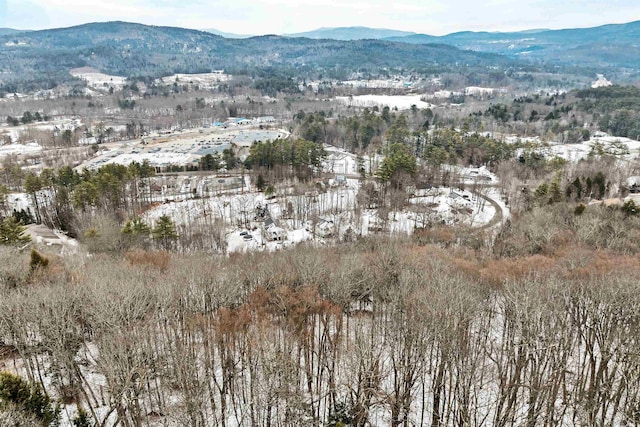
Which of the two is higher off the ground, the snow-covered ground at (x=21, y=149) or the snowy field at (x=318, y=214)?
the snow-covered ground at (x=21, y=149)

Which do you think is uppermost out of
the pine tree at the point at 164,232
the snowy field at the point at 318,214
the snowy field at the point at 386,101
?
the snowy field at the point at 386,101

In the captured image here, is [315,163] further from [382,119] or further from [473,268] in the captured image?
[473,268]

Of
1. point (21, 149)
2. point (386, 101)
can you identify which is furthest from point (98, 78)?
point (386, 101)

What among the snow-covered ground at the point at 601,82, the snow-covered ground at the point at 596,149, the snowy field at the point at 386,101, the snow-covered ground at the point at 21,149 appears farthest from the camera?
the snow-covered ground at the point at 601,82

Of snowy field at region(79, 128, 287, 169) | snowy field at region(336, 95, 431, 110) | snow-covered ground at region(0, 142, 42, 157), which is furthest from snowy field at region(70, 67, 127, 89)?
snowy field at region(336, 95, 431, 110)

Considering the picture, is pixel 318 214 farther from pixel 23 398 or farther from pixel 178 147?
pixel 178 147

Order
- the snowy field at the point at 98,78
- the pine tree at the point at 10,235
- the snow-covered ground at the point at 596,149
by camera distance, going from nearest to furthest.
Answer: the pine tree at the point at 10,235 → the snow-covered ground at the point at 596,149 → the snowy field at the point at 98,78

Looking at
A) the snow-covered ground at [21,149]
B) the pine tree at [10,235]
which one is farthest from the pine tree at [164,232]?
the snow-covered ground at [21,149]

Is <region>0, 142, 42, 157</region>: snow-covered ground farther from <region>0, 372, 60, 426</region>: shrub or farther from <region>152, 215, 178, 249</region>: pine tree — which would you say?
<region>0, 372, 60, 426</region>: shrub

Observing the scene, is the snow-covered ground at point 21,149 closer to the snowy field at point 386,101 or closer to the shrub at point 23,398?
the shrub at point 23,398
